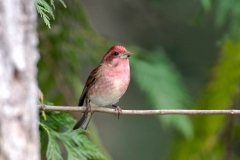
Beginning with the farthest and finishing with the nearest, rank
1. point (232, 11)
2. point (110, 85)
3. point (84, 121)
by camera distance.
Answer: point (232, 11)
point (110, 85)
point (84, 121)

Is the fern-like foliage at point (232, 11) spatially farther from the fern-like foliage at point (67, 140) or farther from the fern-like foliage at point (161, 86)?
the fern-like foliage at point (67, 140)

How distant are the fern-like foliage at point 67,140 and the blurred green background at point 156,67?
0.03 m

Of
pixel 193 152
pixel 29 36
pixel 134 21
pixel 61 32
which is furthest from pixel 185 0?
pixel 29 36

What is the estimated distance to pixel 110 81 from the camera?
5.29m

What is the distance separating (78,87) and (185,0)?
3.69 metres

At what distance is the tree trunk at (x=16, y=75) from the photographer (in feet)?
8.07

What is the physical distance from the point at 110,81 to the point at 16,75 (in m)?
2.82

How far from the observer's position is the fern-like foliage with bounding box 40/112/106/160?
4203 mm

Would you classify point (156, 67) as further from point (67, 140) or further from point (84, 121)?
point (67, 140)

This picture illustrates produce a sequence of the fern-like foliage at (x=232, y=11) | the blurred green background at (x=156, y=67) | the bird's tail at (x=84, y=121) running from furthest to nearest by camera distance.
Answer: the blurred green background at (x=156, y=67), the fern-like foliage at (x=232, y=11), the bird's tail at (x=84, y=121)

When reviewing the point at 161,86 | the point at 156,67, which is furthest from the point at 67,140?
the point at 156,67

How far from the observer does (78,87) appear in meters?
5.88

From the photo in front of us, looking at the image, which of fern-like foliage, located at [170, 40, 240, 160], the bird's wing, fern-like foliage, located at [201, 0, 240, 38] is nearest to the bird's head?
the bird's wing

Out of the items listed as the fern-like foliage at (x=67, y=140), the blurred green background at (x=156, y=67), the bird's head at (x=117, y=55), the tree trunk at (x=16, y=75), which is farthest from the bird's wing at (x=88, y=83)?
the tree trunk at (x=16, y=75)
